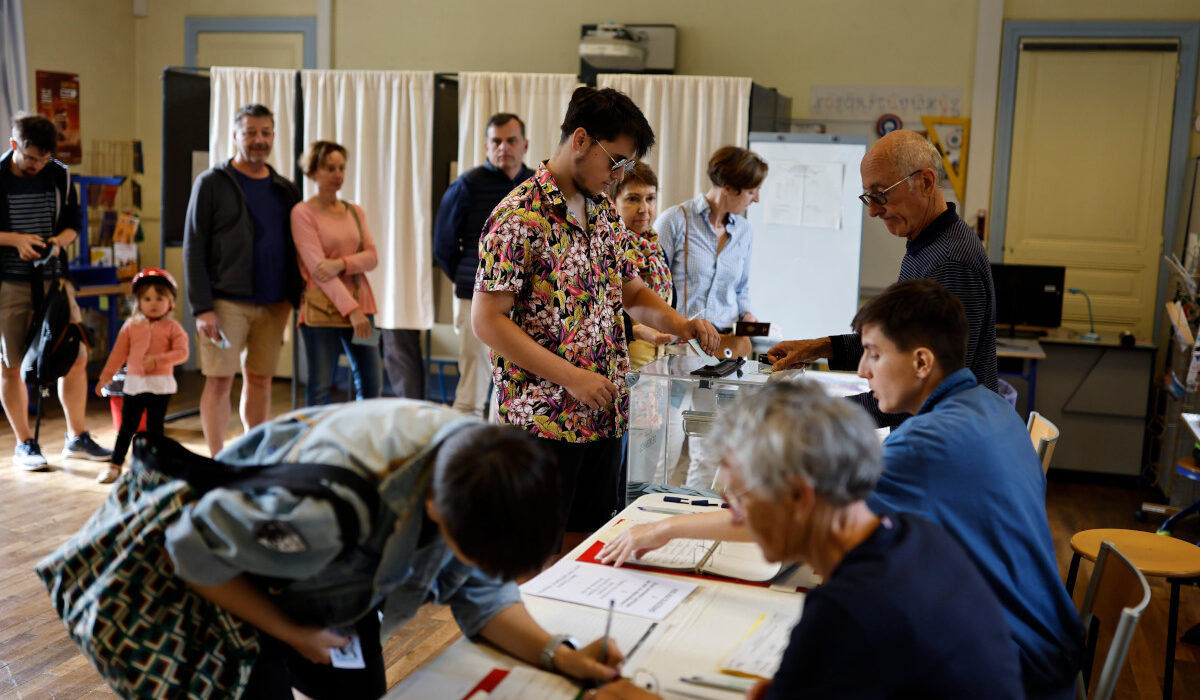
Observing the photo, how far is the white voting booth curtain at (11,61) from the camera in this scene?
6.13 metres

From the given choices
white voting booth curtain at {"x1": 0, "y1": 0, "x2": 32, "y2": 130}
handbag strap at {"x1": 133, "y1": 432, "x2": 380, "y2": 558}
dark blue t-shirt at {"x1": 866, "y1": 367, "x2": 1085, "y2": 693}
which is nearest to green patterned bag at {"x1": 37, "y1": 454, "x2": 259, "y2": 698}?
handbag strap at {"x1": 133, "y1": 432, "x2": 380, "y2": 558}

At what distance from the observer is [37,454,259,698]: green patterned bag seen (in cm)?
129

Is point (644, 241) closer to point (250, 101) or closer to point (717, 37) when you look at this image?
point (717, 37)

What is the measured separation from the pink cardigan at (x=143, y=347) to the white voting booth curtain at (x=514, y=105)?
1.86 metres

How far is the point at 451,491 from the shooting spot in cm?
114

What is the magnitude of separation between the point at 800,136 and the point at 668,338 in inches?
83.4

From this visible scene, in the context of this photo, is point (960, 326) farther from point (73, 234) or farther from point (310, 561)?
point (73, 234)

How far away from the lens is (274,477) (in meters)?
1.18

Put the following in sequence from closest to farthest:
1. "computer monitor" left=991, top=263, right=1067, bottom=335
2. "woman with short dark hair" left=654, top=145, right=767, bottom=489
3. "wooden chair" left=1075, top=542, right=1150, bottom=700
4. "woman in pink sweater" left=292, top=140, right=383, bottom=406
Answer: "wooden chair" left=1075, top=542, right=1150, bottom=700 → "woman with short dark hair" left=654, top=145, right=767, bottom=489 → "woman in pink sweater" left=292, top=140, right=383, bottom=406 → "computer monitor" left=991, top=263, right=1067, bottom=335

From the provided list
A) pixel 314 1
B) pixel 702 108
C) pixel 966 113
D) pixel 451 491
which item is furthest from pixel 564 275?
pixel 314 1

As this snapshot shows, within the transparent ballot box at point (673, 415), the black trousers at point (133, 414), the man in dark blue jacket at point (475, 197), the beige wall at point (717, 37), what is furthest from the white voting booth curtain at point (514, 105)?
the transparent ballot box at point (673, 415)

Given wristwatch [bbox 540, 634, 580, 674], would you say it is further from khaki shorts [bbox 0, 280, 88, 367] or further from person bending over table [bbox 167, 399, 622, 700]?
khaki shorts [bbox 0, 280, 88, 367]

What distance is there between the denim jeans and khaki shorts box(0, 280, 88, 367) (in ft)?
3.64

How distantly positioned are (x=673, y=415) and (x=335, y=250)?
2566 mm
